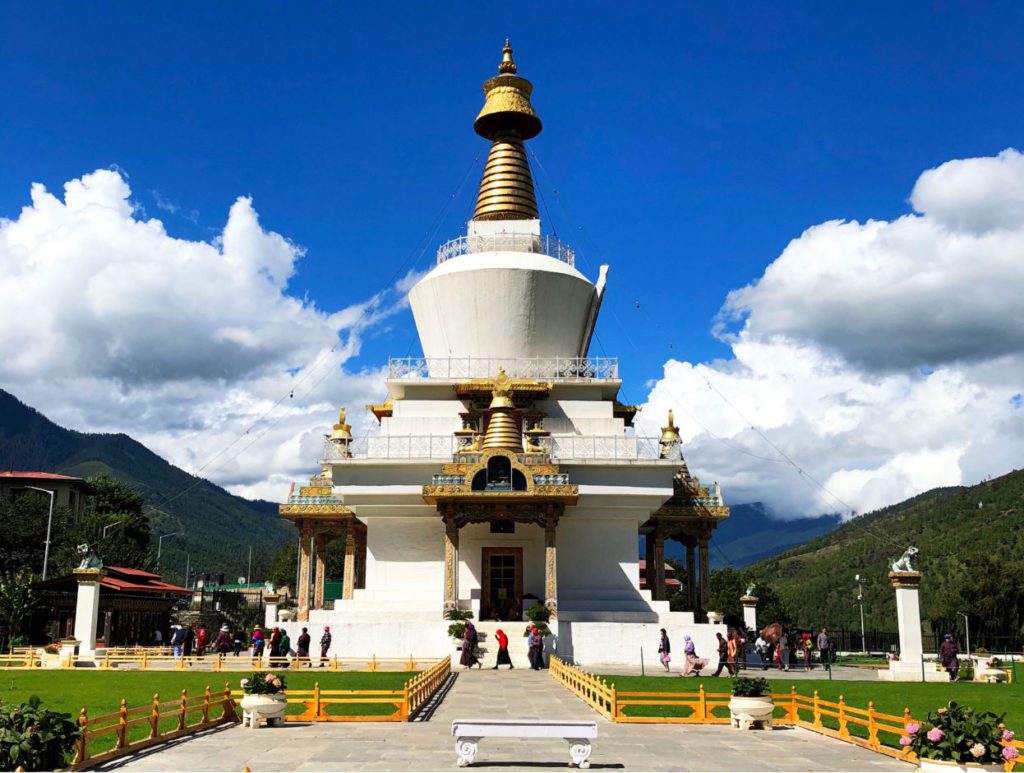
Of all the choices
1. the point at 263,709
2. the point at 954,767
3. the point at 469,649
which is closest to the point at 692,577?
the point at 469,649

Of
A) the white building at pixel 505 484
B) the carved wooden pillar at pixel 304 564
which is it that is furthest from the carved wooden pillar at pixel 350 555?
the carved wooden pillar at pixel 304 564

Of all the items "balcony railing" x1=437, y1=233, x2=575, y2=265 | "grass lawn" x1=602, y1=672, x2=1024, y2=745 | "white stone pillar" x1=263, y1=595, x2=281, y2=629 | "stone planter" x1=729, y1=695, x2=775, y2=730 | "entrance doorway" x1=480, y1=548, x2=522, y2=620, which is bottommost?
"grass lawn" x1=602, y1=672, x2=1024, y2=745

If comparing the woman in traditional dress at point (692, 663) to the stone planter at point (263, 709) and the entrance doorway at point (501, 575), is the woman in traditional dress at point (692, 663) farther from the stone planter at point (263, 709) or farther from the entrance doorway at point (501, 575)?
the stone planter at point (263, 709)

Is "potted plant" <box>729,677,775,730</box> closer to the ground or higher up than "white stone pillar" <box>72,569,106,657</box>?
closer to the ground

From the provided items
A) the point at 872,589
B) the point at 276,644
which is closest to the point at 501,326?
the point at 276,644

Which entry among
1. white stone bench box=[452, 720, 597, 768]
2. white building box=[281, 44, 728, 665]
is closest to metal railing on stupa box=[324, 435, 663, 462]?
white building box=[281, 44, 728, 665]

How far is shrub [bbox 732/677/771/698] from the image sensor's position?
58.6ft

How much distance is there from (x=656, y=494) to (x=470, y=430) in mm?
7939

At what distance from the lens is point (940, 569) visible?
89500 millimetres

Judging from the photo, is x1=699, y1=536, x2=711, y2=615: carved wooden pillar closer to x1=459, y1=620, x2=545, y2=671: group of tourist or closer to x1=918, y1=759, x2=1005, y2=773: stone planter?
x1=459, y1=620, x2=545, y2=671: group of tourist

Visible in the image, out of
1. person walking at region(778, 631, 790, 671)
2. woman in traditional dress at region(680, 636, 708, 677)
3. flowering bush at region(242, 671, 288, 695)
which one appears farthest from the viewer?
person walking at region(778, 631, 790, 671)

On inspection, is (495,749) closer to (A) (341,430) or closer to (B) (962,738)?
(B) (962,738)

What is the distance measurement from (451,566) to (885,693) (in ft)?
50.8

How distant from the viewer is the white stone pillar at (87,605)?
111 feet
